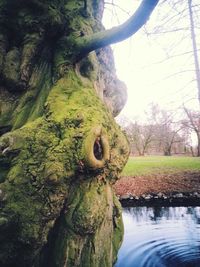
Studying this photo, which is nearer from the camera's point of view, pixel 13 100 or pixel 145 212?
pixel 13 100

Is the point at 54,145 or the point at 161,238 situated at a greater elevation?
the point at 54,145

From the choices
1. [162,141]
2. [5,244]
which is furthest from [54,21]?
[162,141]

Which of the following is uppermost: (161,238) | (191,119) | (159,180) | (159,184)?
(191,119)

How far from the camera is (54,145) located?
3.06 m

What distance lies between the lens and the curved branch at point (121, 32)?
2573 mm

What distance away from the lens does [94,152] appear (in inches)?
121

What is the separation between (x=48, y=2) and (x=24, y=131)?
6.69ft

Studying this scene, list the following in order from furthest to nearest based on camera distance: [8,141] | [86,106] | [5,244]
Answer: [86,106], [8,141], [5,244]

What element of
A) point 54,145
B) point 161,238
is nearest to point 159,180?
point 161,238

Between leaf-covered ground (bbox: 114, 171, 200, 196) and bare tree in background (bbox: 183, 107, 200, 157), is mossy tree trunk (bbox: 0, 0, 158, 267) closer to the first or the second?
bare tree in background (bbox: 183, 107, 200, 157)

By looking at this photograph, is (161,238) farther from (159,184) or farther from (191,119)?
(191,119)

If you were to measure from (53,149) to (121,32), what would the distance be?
4.66ft

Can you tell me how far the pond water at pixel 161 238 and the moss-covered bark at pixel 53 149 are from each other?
1.77 m

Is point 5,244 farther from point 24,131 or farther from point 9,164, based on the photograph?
point 24,131
